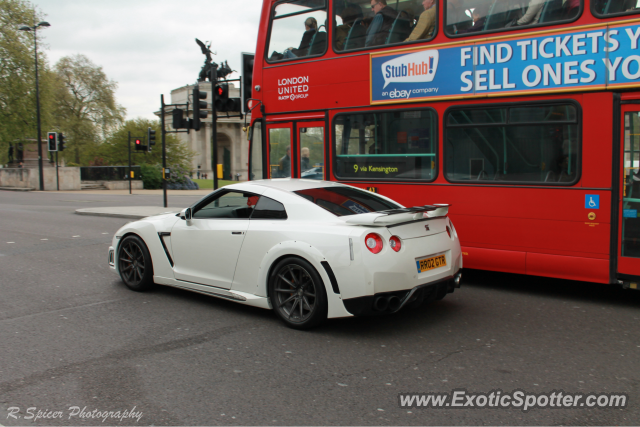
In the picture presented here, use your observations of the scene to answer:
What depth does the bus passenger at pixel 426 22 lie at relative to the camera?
7.05m

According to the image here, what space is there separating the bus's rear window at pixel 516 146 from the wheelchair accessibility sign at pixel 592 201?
238 mm

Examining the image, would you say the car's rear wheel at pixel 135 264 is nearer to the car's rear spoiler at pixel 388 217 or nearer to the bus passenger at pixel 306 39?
the car's rear spoiler at pixel 388 217

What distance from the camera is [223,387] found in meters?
3.97

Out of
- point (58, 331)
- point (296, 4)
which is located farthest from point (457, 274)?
point (296, 4)

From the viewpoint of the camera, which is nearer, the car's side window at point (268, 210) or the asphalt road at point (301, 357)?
the asphalt road at point (301, 357)

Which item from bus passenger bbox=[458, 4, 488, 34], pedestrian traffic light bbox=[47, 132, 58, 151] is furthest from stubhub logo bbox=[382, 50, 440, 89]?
pedestrian traffic light bbox=[47, 132, 58, 151]

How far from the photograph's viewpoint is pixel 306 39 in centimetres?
821

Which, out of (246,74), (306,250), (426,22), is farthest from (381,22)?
(306,250)

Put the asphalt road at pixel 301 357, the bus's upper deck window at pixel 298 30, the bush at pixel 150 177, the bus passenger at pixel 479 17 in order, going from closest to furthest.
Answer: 1. the asphalt road at pixel 301 357
2. the bus passenger at pixel 479 17
3. the bus's upper deck window at pixel 298 30
4. the bush at pixel 150 177

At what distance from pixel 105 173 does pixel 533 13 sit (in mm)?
42097

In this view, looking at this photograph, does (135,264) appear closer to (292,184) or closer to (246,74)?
(292,184)

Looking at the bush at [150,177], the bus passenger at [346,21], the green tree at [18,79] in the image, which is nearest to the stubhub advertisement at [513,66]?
the bus passenger at [346,21]

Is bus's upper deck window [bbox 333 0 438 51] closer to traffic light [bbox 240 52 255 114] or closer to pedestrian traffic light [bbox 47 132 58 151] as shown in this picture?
traffic light [bbox 240 52 255 114]

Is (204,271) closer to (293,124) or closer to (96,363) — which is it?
(96,363)
